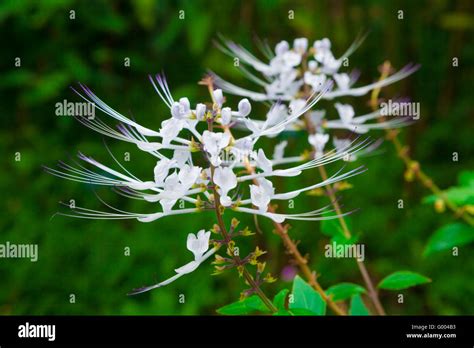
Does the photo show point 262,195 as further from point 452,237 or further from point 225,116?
point 452,237

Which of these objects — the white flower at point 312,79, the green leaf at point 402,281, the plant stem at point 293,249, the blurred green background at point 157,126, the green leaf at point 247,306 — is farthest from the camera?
the blurred green background at point 157,126

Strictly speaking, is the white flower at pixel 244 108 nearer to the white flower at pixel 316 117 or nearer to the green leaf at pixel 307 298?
the green leaf at pixel 307 298

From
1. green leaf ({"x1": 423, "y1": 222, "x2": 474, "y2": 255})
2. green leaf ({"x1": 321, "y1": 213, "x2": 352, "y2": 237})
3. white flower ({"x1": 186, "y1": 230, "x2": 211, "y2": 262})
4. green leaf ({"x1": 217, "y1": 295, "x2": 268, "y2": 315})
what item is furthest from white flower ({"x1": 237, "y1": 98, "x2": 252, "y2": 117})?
green leaf ({"x1": 423, "y1": 222, "x2": 474, "y2": 255})

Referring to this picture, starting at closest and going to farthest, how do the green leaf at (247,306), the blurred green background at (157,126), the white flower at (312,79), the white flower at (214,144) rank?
the white flower at (214,144)
the green leaf at (247,306)
the white flower at (312,79)
the blurred green background at (157,126)

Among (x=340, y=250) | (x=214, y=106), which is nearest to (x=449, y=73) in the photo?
(x=340, y=250)

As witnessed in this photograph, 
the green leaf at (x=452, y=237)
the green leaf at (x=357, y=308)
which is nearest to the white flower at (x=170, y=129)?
the green leaf at (x=357, y=308)

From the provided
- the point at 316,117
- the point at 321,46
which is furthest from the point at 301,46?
the point at 316,117
